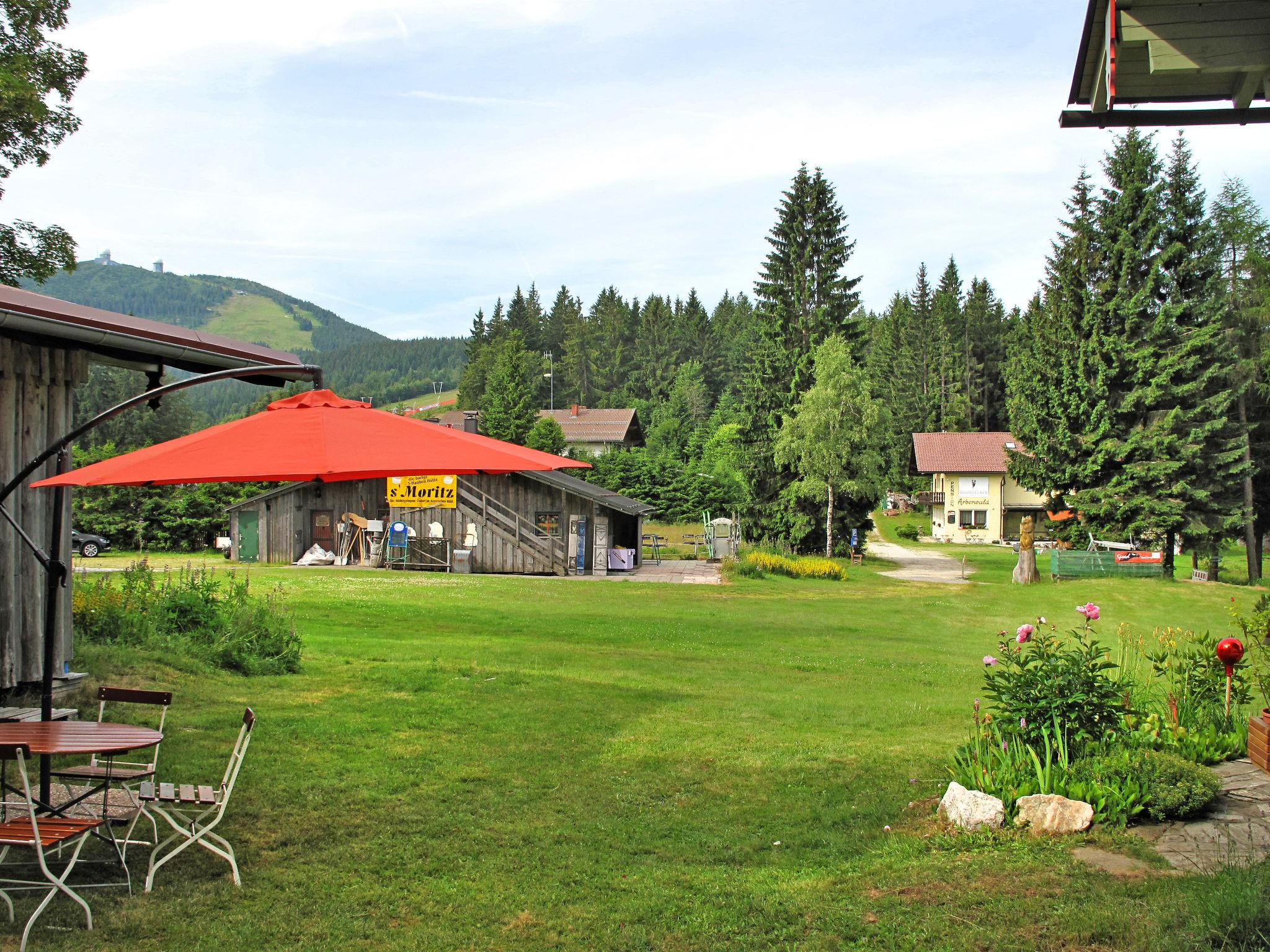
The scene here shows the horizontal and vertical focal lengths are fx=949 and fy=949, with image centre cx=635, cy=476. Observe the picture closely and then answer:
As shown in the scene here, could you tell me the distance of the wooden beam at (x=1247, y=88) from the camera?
5016 mm

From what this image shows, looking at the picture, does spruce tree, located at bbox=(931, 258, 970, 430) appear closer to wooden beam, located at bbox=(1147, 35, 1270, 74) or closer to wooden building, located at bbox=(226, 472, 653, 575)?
wooden building, located at bbox=(226, 472, 653, 575)

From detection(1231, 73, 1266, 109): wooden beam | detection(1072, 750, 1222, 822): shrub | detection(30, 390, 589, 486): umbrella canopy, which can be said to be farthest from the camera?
detection(30, 390, 589, 486): umbrella canopy

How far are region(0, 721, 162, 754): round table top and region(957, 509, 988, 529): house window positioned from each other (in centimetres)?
5772

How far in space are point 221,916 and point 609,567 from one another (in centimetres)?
2726

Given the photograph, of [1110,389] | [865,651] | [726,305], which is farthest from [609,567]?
[726,305]

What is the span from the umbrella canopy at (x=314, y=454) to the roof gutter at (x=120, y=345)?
51 cm

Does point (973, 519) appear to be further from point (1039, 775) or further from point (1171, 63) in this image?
point (1171, 63)

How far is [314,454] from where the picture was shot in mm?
5941

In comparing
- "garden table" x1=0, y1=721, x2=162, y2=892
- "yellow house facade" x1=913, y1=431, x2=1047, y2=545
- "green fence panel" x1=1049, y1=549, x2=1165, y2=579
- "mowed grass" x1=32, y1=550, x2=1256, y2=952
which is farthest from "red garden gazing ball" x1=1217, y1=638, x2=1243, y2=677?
"yellow house facade" x1=913, y1=431, x2=1047, y2=545

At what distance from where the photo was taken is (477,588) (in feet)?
76.0

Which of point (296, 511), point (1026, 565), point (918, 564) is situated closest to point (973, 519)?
point (918, 564)

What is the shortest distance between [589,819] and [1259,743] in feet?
14.2

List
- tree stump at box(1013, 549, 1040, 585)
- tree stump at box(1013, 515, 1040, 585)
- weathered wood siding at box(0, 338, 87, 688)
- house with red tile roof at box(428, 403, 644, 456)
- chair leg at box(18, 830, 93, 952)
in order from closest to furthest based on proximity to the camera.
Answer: chair leg at box(18, 830, 93, 952), weathered wood siding at box(0, 338, 87, 688), tree stump at box(1013, 515, 1040, 585), tree stump at box(1013, 549, 1040, 585), house with red tile roof at box(428, 403, 644, 456)

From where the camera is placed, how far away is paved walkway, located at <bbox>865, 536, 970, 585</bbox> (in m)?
33.0
